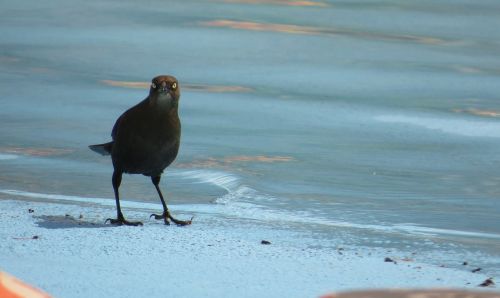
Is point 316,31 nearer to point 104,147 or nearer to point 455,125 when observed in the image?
point 455,125

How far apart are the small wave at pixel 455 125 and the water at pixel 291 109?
19mm

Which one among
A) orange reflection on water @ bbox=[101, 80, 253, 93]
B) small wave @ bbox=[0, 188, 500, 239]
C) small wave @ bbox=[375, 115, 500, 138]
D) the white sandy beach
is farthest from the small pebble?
orange reflection on water @ bbox=[101, 80, 253, 93]

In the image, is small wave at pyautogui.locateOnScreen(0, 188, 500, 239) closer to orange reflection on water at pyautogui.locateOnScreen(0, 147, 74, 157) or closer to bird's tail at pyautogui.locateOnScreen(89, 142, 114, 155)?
bird's tail at pyautogui.locateOnScreen(89, 142, 114, 155)

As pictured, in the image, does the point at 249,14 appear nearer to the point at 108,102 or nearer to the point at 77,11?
the point at 77,11

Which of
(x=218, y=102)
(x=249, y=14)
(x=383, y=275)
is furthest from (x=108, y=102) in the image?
(x=383, y=275)

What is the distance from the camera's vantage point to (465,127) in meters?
8.50

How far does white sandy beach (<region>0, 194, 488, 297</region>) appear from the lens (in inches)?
163

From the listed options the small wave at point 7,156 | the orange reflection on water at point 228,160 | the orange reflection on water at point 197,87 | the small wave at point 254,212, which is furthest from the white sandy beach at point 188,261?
the orange reflection on water at point 197,87

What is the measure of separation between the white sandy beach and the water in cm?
27

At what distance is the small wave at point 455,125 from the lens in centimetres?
834

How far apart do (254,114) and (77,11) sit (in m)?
4.79

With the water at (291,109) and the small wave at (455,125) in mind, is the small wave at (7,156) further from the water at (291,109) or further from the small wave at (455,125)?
the small wave at (455,125)

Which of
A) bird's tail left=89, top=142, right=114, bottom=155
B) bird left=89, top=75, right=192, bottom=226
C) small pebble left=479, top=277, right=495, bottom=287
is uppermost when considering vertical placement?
bird left=89, top=75, right=192, bottom=226

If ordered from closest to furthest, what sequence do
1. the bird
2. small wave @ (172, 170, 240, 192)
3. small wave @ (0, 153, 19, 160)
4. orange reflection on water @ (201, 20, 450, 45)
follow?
the bird
small wave @ (172, 170, 240, 192)
small wave @ (0, 153, 19, 160)
orange reflection on water @ (201, 20, 450, 45)
